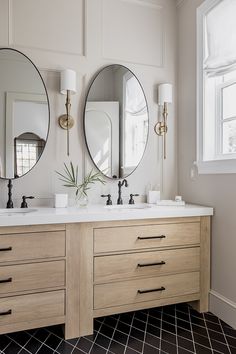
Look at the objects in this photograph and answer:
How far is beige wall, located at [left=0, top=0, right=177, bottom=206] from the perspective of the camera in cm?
236

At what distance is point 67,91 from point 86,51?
43cm

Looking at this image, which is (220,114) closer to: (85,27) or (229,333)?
(85,27)

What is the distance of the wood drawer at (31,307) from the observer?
176cm

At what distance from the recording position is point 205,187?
7.95ft

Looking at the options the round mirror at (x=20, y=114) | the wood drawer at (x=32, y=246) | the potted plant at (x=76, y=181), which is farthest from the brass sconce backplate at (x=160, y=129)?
the wood drawer at (x=32, y=246)

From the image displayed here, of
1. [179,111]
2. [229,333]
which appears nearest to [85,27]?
[179,111]

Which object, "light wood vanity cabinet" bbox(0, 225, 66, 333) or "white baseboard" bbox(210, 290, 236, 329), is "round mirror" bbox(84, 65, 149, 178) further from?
"white baseboard" bbox(210, 290, 236, 329)

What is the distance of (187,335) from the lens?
1.93 metres

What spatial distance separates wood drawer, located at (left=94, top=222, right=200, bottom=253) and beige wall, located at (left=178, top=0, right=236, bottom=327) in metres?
0.22

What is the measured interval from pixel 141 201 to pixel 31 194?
998 mm

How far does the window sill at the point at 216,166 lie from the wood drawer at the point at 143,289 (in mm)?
824

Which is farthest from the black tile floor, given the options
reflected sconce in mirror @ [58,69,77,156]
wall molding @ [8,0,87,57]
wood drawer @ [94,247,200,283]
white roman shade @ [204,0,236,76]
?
wall molding @ [8,0,87,57]

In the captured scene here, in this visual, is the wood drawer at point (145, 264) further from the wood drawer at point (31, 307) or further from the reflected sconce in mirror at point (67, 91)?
the reflected sconce in mirror at point (67, 91)

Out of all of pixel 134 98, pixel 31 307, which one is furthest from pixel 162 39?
pixel 31 307
